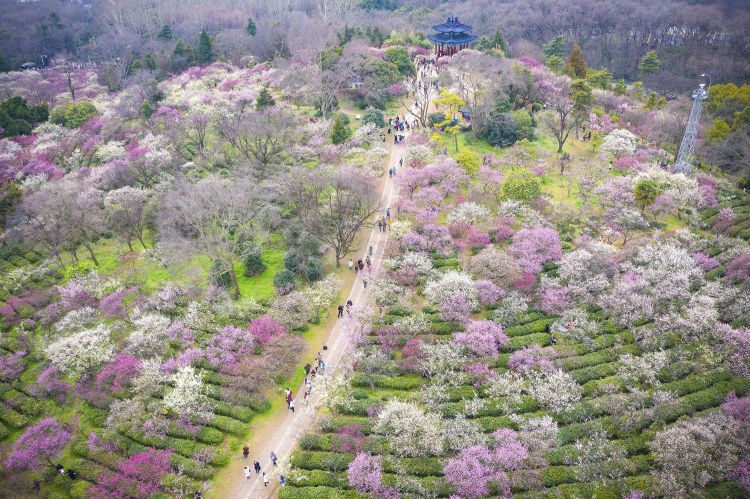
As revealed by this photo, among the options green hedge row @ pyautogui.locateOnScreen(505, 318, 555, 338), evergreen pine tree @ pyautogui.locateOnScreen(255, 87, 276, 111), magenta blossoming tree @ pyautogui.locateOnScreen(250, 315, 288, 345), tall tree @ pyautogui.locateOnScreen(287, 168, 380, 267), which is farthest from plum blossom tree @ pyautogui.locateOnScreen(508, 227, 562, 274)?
evergreen pine tree @ pyautogui.locateOnScreen(255, 87, 276, 111)

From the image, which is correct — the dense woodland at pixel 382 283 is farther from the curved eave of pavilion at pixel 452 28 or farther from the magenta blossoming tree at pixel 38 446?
the curved eave of pavilion at pixel 452 28

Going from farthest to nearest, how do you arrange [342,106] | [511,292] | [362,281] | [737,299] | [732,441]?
[342,106] → [362,281] → [511,292] → [737,299] → [732,441]

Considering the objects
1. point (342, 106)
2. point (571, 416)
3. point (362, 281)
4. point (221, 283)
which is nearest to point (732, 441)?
point (571, 416)

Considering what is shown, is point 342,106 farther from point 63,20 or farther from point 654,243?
point 63,20

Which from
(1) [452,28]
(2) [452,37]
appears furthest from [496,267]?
(1) [452,28]

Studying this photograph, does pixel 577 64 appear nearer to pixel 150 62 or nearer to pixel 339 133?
pixel 339 133

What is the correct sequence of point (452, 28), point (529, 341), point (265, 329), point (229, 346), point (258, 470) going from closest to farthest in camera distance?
1. point (258, 470)
2. point (529, 341)
3. point (229, 346)
4. point (265, 329)
5. point (452, 28)
